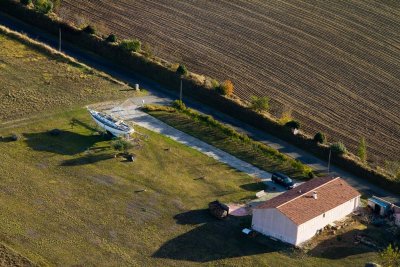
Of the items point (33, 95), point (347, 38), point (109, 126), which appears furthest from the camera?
point (347, 38)

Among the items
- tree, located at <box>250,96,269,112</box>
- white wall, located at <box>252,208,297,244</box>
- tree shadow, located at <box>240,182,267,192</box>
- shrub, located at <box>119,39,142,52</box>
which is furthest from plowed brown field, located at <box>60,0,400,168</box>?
white wall, located at <box>252,208,297,244</box>

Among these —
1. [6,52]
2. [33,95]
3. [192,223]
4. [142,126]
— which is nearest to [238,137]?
[142,126]

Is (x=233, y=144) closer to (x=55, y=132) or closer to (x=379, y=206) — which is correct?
(x=379, y=206)

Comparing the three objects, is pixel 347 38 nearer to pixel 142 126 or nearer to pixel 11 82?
pixel 142 126

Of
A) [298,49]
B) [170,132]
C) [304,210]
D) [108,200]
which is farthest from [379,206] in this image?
[298,49]

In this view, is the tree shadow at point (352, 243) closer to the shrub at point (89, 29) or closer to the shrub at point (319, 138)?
the shrub at point (319, 138)

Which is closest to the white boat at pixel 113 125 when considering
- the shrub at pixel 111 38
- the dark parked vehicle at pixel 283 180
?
the dark parked vehicle at pixel 283 180
